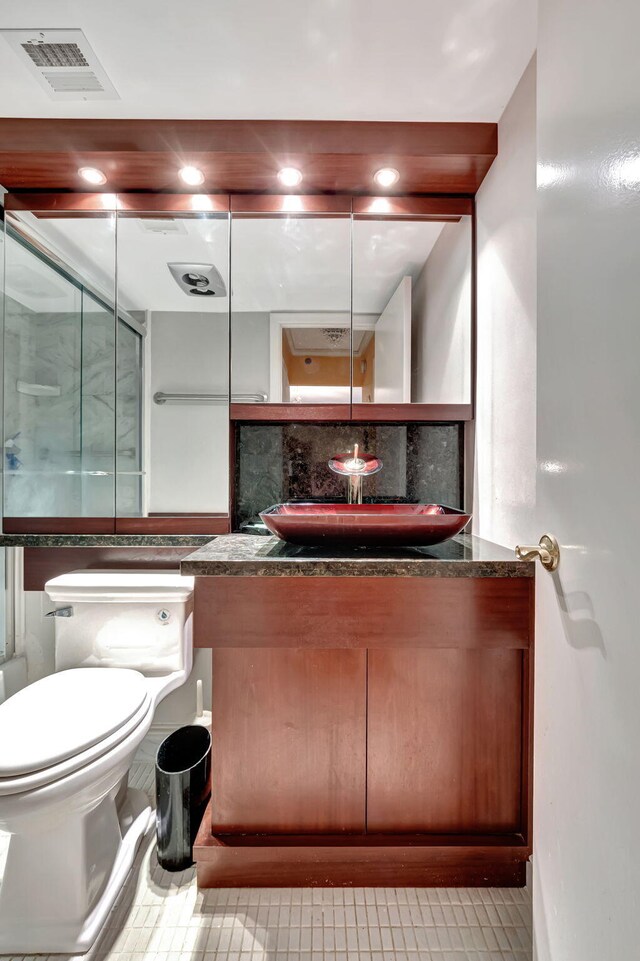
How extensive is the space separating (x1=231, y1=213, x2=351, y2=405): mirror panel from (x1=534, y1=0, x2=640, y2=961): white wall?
3.09 ft

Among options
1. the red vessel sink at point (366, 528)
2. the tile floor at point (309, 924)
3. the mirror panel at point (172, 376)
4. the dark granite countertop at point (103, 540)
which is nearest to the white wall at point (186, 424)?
the mirror panel at point (172, 376)

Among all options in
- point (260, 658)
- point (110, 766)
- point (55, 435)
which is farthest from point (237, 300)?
point (110, 766)

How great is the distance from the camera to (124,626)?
157 centimetres

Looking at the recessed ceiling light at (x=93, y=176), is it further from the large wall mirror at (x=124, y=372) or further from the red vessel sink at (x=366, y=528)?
the red vessel sink at (x=366, y=528)

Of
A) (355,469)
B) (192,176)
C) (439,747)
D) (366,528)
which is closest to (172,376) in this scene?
(192,176)

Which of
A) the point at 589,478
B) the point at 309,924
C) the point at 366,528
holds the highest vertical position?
the point at 589,478

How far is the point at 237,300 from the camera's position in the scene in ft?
5.92

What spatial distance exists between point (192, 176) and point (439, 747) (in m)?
2.06

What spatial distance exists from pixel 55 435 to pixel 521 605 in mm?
1820

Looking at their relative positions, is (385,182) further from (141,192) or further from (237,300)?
(141,192)

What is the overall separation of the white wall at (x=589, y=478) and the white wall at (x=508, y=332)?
42cm

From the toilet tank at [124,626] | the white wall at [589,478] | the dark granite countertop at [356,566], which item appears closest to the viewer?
the white wall at [589,478]

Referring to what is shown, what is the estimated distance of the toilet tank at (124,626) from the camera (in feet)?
5.14

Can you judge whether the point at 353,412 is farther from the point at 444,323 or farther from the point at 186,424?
the point at 186,424
